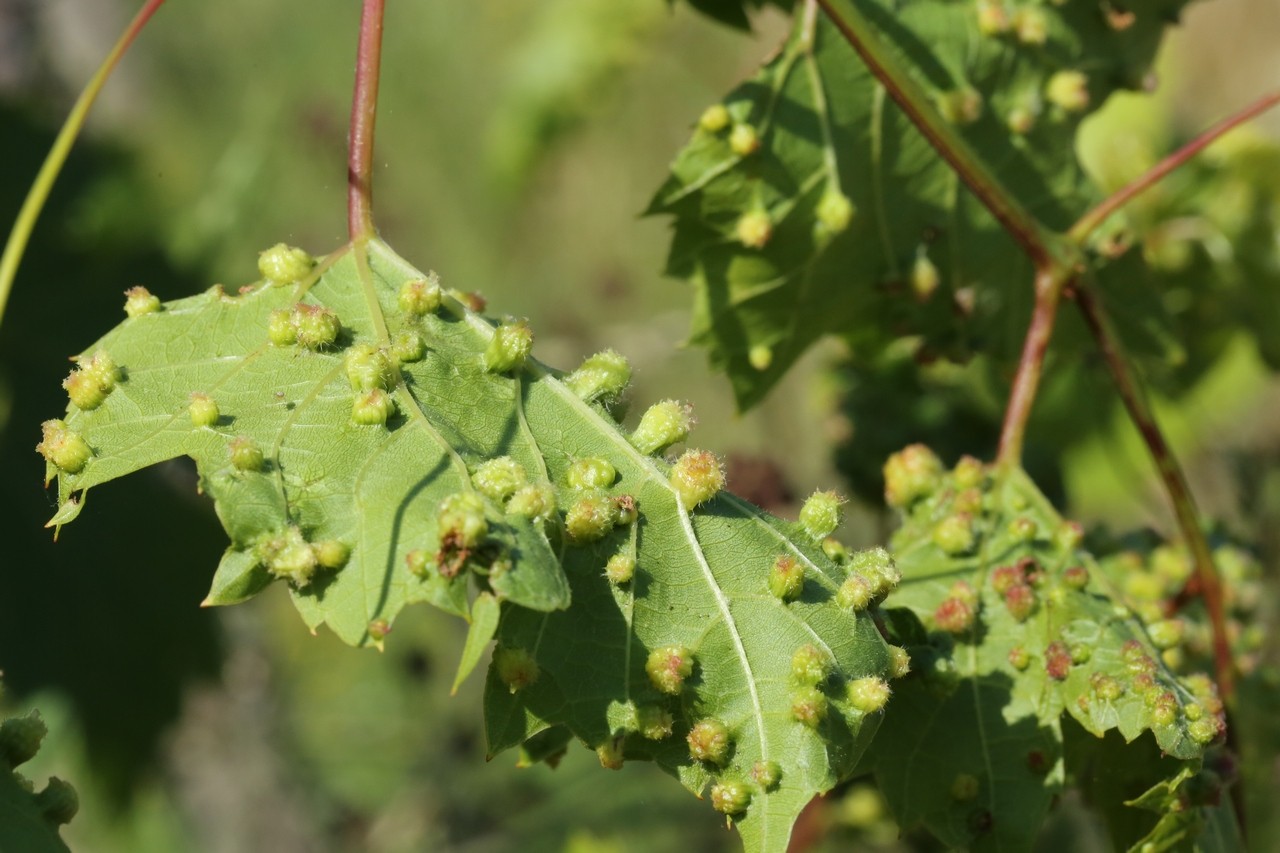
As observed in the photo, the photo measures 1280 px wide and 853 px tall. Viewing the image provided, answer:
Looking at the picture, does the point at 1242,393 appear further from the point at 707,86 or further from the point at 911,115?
the point at 707,86

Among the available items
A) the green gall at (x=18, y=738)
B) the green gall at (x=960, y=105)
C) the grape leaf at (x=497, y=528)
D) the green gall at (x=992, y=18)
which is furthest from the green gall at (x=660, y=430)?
the green gall at (x=992, y=18)

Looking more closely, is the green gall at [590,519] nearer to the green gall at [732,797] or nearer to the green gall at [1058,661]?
the green gall at [732,797]

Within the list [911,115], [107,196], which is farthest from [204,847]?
[911,115]

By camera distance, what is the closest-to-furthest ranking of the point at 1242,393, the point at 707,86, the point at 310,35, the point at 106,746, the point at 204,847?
the point at 106,746, the point at 1242,393, the point at 204,847, the point at 707,86, the point at 310,35

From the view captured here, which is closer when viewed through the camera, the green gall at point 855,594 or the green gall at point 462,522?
the green gall at point 462,522

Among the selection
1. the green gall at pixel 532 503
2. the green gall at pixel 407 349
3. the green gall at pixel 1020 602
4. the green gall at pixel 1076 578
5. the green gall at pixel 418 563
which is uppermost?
the green gall at pixel 407 349
